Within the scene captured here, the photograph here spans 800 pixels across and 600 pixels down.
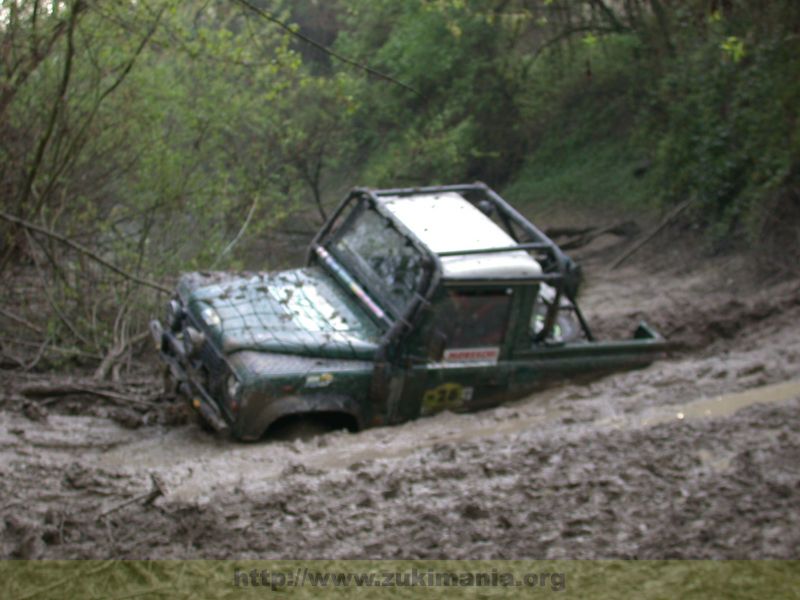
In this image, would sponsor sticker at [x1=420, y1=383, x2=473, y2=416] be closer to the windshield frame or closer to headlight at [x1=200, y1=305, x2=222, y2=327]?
the windshield frame

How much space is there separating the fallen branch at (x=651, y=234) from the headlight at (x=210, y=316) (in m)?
9.95

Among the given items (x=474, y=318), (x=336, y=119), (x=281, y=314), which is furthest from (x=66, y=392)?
(x=336, y=119)

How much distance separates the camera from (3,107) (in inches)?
319

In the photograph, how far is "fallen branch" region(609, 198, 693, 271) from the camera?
52.9ft

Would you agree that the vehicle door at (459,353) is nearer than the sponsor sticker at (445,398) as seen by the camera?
Yes

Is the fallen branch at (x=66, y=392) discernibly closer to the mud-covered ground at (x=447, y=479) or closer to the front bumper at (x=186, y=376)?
the mud-covered ground at (x=447, y=479)

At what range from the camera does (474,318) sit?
741 centimetres

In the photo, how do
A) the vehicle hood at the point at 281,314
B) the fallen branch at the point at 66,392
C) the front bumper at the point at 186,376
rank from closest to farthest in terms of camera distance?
the front bumper at the point at 186,376 → the vehicle hood at the point at 281,314 → the fallen branch at the point at 66,392

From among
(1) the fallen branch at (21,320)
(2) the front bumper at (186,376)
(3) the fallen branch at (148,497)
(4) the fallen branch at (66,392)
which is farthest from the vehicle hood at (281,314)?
(1) the fallen branch at (21,320)

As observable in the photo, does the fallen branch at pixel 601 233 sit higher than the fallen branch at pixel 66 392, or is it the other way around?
the fallen branch at pixel 66 392

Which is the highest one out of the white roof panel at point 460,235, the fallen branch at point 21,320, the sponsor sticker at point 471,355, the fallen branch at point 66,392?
the white roof panel at point 460,235

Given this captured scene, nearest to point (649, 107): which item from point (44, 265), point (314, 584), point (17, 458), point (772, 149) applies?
point (772, 149)

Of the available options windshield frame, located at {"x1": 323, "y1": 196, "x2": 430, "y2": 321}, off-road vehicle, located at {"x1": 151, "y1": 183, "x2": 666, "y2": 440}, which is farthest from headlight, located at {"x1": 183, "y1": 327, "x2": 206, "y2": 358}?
windshield frame, located at {"x1": 323, "y1": 196, "x2": 430, "y2": 321}

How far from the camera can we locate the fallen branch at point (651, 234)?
16.1 metres
